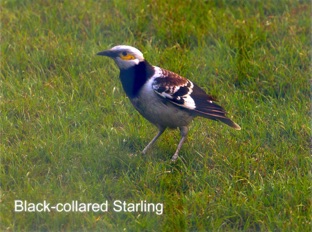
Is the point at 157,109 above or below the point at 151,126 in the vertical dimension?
above

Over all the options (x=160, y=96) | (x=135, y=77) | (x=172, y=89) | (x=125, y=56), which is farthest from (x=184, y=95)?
(x=125, y=56)

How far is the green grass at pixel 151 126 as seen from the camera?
523cm

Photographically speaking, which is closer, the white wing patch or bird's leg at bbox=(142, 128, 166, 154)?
the white wing patch

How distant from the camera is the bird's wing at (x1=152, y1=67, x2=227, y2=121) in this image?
19.0ft

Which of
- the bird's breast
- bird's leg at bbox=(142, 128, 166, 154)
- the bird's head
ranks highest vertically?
the bird's head

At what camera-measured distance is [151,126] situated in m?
6.41

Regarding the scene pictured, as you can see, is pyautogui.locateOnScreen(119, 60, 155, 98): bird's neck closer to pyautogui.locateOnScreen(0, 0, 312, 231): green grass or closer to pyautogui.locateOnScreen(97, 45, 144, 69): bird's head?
pyautogui.locateOnScreen(97, 45, 144, 69): bird's head

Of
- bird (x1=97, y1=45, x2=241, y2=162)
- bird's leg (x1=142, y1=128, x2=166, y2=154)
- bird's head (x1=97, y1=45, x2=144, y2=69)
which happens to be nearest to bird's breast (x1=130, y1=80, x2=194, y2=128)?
bird (x1=97, y1=45, x2=241, y2=162)

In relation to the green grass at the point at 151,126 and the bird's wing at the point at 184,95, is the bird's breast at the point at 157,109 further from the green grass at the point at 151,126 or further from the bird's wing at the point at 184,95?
the green grass at the point at 151,126

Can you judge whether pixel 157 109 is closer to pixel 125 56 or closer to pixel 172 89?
pixel 172 89

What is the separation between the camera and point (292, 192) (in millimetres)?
5402

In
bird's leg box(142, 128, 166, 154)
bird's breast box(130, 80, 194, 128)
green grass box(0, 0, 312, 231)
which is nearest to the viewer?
green grass box(0, 0, 312, 231)

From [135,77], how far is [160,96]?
0.85ft

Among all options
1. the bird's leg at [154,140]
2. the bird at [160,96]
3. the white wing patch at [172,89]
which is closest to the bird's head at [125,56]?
the bird at [160,96]
